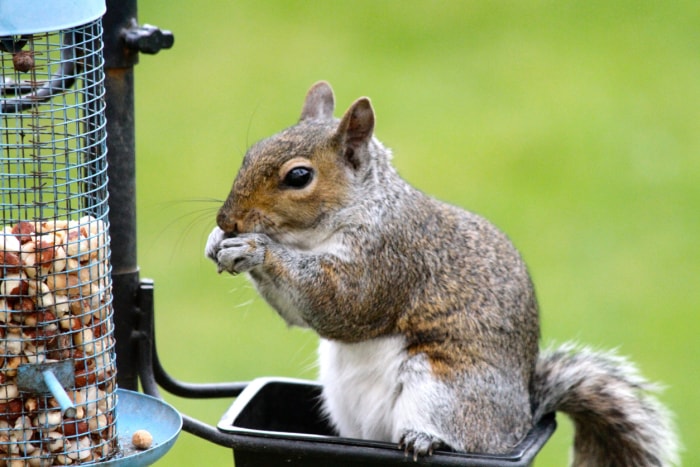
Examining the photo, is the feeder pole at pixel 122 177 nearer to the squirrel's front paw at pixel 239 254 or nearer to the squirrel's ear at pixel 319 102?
the squirrel's front paw at pixel 239 254

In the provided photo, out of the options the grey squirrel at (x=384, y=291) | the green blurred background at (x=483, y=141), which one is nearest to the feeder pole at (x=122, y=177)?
the grey squirrel at (x=384, y=291)

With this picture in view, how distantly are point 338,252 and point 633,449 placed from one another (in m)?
0.84

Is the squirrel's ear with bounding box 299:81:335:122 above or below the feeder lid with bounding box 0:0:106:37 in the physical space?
below

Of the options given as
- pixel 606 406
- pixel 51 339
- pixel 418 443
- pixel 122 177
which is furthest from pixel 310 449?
pixel 606 406

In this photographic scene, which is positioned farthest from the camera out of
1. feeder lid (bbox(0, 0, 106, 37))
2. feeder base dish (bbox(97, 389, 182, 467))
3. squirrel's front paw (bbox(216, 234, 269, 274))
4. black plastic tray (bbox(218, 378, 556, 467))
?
squirrel's front paw (bbox(216, 234, 269, 274))

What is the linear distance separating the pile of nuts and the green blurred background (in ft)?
8.24

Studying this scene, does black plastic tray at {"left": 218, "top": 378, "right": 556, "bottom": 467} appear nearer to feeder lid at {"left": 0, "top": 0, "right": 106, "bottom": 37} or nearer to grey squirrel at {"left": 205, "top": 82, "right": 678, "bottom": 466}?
grey squirrel at {"left": 205, "top": 82, "right": 678, "bottom": 466}

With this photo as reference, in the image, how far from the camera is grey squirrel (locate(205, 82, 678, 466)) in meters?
2.82

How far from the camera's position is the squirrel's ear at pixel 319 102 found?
3.12 metres

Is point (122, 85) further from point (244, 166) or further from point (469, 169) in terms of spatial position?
point (469, 169)

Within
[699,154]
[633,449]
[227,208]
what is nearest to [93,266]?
[227,208]

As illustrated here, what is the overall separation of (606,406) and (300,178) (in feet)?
2.78

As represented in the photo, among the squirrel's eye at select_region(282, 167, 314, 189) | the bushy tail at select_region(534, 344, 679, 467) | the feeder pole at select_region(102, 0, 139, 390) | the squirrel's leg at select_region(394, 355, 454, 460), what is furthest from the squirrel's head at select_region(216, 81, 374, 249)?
the bushy tail at select_region(534, 344, 679, 467)

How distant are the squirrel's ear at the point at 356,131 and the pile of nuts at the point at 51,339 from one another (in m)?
0.63
